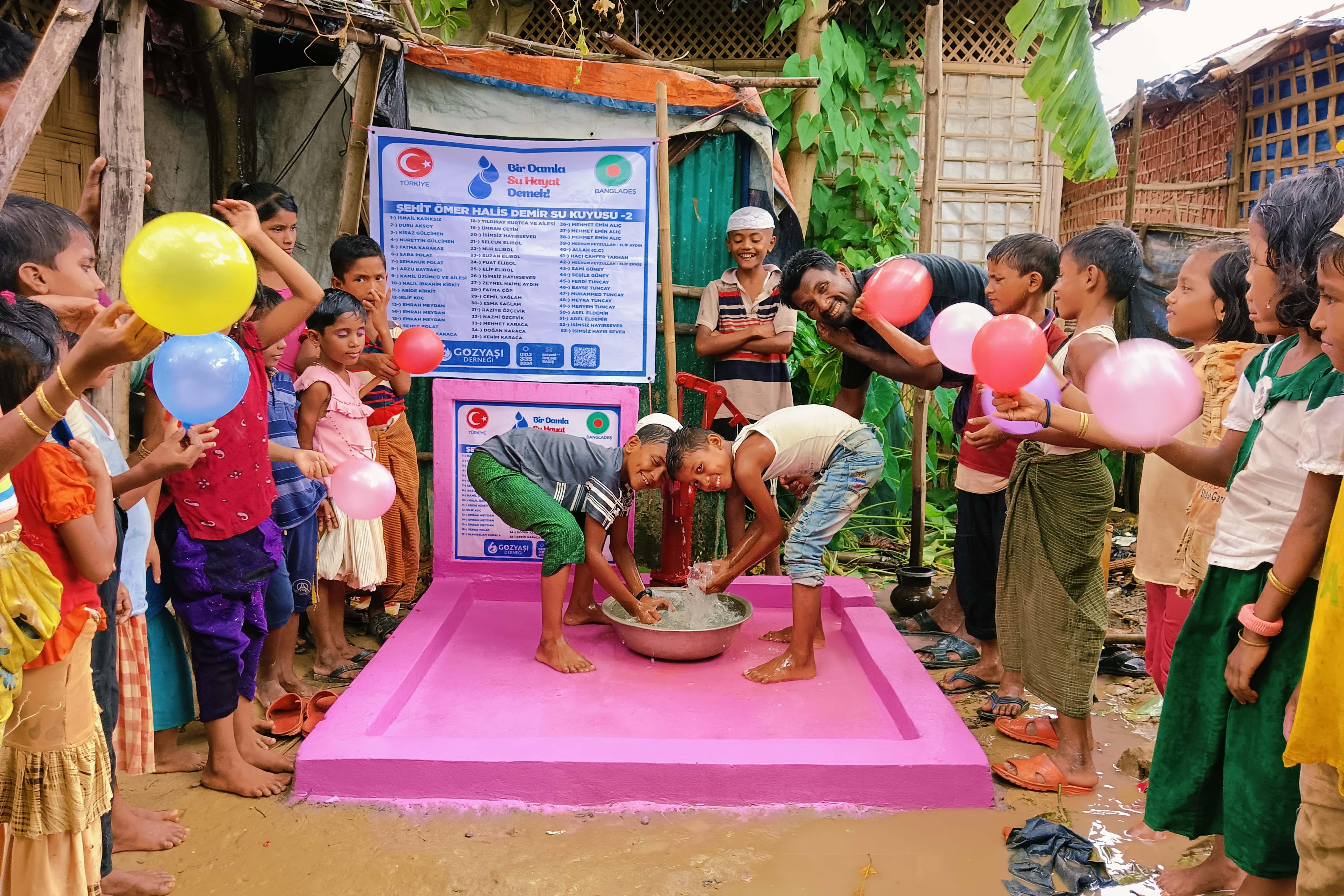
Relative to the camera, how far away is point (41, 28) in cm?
483

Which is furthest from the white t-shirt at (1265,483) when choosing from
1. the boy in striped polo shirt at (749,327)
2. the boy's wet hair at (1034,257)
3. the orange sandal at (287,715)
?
the orange sandal at (287,715)

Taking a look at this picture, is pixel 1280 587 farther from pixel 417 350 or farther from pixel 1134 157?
pixel 1134 157

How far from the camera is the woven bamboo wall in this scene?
29.4ft

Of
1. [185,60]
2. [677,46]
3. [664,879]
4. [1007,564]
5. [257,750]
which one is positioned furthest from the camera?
[677,46]

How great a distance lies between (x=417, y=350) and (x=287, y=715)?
1.64 meters

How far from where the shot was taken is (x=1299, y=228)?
2.13 metres

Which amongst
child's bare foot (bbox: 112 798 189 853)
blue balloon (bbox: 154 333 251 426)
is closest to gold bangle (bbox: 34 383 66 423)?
blue balloon (bbox: 154 333 251 426)

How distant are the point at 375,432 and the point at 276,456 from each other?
100cm

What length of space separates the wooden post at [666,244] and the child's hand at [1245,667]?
3239 mm

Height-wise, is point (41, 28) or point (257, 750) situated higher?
point (41, 28)

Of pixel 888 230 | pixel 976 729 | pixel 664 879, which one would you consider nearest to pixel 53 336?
pixel 664 879

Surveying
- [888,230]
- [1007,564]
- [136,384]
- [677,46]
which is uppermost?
[677,46]

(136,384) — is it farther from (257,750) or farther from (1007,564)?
(1007,564)

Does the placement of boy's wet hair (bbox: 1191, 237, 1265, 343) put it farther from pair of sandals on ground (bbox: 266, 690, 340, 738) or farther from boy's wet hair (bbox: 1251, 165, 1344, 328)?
pair of sandals on ground (bbox: 266, 690, 340, 738)
